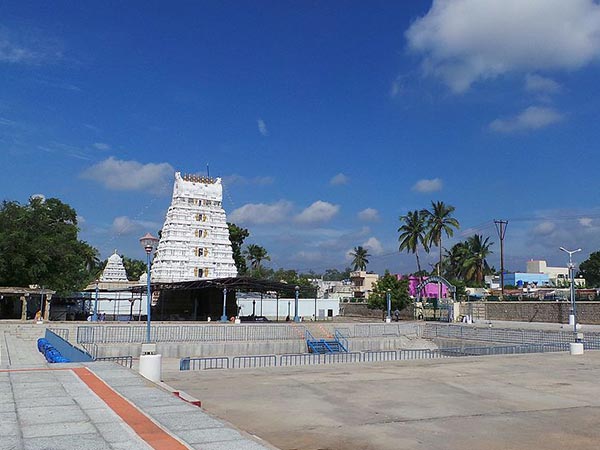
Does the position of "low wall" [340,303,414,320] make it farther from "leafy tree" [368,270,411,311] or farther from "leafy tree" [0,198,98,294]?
"leafy tree" [0,198,98,294]

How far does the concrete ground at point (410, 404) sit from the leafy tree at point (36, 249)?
31722 mm

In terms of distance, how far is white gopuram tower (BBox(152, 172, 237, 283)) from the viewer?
206 feet

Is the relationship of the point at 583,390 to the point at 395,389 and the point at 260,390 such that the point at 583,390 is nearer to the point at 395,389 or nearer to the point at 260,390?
the point at 395,389

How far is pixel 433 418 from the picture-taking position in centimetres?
1169

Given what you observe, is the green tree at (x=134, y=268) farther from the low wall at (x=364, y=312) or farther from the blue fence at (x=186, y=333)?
the blue fence at (x=186, y=333)

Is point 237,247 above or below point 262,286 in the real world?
above

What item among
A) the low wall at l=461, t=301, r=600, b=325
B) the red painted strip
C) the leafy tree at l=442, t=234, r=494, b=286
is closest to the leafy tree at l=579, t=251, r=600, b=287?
the leafy tree at l=442, t=234, r=494, b=286

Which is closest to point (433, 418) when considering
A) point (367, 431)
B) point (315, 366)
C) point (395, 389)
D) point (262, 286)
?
point (367, 431)

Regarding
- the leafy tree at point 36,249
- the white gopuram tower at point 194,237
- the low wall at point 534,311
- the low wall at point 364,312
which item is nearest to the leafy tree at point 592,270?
the low wall at point 364,312

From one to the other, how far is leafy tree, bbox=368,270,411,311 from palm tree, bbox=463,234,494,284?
32.4 meters

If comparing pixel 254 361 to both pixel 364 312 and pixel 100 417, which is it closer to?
pixel 100 417

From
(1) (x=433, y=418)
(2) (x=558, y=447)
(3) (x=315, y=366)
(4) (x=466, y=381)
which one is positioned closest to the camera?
(2) (x=558, y=447)

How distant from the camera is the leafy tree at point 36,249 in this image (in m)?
45.0

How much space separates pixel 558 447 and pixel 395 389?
20.9ft
